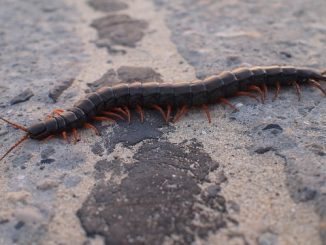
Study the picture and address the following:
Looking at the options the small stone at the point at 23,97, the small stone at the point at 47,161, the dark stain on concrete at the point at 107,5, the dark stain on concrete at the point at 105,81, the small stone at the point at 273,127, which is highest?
the dark stain on concrete at the point at 107,5

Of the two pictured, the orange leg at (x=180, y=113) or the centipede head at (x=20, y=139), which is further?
the orange leg at (x=180, y=113)

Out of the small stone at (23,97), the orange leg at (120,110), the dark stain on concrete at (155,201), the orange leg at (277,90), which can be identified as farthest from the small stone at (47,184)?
the orange leg at (277,90)

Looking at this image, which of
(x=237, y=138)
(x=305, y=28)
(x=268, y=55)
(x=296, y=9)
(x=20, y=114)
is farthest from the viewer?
(x=296, y=9)

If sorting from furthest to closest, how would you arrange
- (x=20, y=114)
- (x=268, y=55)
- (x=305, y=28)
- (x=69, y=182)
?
(x=305, y=28) → (x=268, y=55) → (x=20, y=114) → (x=69, y=182)

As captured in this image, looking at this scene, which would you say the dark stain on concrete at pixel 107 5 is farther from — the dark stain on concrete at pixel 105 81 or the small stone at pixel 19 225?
the small stone at pixel 19 225

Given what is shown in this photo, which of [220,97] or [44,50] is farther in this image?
[44,50]

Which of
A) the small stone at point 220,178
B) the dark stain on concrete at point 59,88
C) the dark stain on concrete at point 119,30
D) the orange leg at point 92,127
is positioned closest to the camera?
the small stone at point 220,178

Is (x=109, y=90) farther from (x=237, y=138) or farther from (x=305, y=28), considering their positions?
(x=305, y=28)

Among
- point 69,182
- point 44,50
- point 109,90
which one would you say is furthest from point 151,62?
point 69,182
